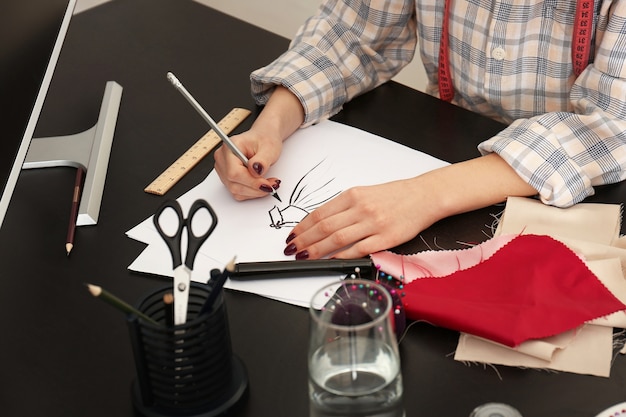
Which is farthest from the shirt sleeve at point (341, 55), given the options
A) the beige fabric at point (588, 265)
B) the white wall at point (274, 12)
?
the white wall at point (274, 12)

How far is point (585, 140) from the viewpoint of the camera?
110 cm

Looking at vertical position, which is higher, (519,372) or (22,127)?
(22,127)

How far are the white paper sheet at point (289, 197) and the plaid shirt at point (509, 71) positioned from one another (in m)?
0.08

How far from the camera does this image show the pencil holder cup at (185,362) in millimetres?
775

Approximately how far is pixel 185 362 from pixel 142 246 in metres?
0.31

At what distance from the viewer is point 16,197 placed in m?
1.18

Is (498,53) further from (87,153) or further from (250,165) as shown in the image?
(87,153)

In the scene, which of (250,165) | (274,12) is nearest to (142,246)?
(250,165)

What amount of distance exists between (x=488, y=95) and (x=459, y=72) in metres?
0.07

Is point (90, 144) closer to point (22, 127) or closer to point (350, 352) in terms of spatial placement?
point (22, 127)

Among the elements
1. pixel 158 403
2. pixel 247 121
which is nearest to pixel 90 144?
pixel 247 121

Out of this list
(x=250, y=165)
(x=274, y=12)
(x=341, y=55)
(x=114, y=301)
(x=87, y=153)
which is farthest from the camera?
(x=274, y=12)

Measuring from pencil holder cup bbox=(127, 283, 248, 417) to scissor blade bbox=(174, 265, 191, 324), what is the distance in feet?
0.03

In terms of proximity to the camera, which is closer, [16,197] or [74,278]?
[74,278]
